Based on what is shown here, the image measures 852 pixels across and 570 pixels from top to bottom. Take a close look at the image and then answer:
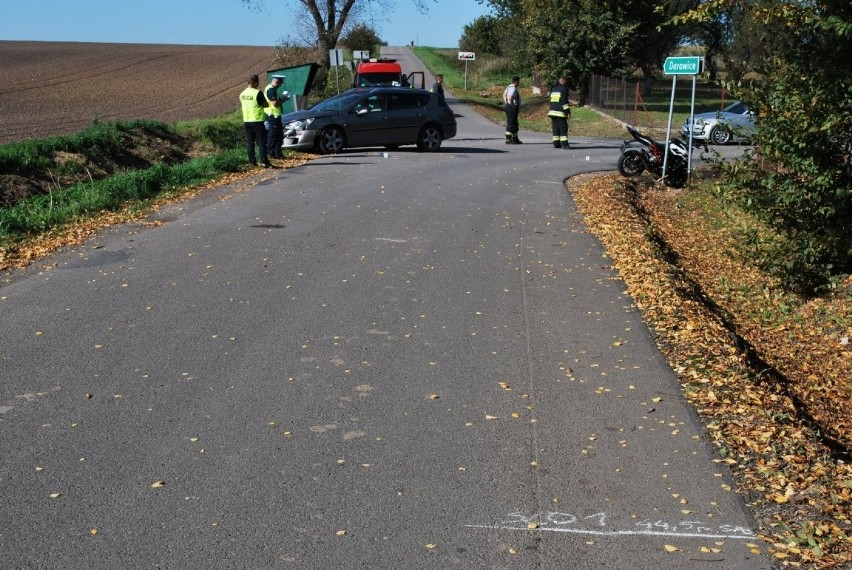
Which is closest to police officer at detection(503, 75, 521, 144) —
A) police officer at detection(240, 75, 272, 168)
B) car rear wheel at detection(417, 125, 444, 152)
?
car rear wheel at detection(417, 125, 444, 152)

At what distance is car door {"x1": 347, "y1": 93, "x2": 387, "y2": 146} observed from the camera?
23.1 m

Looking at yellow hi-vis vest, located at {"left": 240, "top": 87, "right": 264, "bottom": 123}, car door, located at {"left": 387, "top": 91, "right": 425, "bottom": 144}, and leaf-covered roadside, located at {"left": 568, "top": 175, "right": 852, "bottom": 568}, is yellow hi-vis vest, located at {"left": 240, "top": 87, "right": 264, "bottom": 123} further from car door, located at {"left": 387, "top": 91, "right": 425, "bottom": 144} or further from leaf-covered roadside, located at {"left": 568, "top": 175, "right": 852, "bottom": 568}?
leaf-covered roadside, located at {"left": 568, "top": 175, "right": 852, "bottom": 568}

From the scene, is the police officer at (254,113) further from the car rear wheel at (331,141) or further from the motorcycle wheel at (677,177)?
the motorcycle wheel at (677,177)

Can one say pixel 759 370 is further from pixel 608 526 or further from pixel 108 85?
pixel 108 85

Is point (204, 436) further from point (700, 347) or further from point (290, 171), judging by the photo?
point (290, 171)

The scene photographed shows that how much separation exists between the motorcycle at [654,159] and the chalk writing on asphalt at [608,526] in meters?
14.6

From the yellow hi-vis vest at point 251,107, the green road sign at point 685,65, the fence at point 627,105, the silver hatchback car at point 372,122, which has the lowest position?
the fence at point 627,105

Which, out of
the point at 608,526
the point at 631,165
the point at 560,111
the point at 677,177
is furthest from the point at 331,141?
the point at 608,526

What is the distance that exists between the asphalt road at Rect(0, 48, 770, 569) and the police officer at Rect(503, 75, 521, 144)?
1569 centimetres

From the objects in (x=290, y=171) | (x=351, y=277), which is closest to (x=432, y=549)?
(x=351, y=277)

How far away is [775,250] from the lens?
33.4 ft

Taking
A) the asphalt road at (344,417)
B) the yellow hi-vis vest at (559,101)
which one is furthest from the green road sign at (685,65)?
the yellow hi-vis vest at (559,101)

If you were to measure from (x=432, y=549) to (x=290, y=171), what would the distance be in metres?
15.3

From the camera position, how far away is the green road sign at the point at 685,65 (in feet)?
53.9
